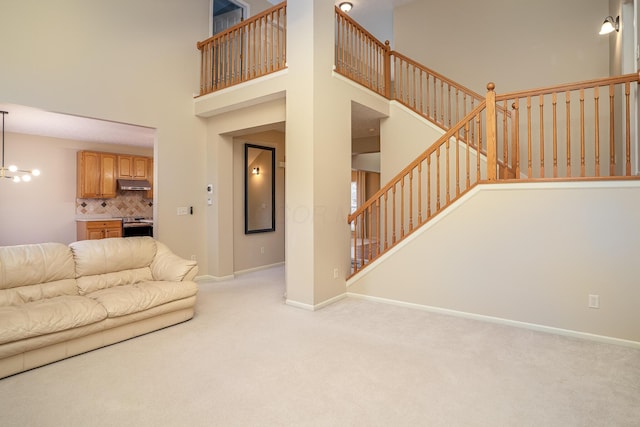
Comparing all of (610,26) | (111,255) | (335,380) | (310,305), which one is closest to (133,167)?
(111,255)

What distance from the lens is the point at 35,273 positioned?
3188 mm

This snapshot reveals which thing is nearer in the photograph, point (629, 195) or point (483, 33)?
point (629, 195)

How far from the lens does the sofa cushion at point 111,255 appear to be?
11.6 feet

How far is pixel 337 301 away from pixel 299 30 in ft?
11.1

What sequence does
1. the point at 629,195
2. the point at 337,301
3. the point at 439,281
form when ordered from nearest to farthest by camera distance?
the point at 629,195 < the point at 439,281 < the point at 337,301

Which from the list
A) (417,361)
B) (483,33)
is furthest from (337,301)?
(483,33)

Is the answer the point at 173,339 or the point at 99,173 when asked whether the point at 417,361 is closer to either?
the point at 173,339

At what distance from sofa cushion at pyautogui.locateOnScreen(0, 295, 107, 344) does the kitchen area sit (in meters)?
4.10

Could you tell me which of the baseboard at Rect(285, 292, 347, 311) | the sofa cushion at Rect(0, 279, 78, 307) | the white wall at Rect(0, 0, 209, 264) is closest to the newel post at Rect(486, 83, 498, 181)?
the baseboard at Rect(285, 292, 347, 311)

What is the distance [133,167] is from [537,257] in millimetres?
7473

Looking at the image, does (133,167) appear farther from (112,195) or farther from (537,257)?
(537,257)

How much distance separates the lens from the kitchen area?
6535mm

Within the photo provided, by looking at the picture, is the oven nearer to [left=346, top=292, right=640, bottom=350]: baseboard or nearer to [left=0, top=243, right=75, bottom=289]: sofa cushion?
[left=0, top=243, right=75, bottom=289]: sofa cushion

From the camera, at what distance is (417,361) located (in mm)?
2699
